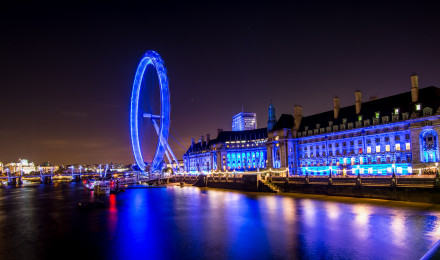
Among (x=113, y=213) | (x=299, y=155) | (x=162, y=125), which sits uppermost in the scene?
(x=162, y=125)

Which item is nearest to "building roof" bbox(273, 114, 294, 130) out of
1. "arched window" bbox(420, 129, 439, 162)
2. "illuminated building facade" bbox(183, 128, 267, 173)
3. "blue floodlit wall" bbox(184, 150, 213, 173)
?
"illuminated building facade" bbox(183, 128, 267, 173)

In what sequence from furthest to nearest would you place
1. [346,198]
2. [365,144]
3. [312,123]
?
[312,123] < [365,144] < [346,198]

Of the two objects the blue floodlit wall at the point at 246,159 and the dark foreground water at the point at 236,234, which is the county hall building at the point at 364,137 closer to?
the dark foreground water at the point at 236,234

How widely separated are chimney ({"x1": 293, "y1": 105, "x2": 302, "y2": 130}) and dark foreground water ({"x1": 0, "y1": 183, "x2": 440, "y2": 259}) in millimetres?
62621

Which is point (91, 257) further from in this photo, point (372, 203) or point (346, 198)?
point (346, 198)

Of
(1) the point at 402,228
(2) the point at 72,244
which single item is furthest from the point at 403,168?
(2) the point at 72,244

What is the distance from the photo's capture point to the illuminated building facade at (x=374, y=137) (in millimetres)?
64294

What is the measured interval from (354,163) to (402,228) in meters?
56.4

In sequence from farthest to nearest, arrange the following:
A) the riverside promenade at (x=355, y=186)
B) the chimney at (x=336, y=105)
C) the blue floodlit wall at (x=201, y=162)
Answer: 1. the blue floodlit wall at (x=201, y=162)
2. the chimney at (x=336, y=105)
3. the riverside promenade at (x=355, y=186)

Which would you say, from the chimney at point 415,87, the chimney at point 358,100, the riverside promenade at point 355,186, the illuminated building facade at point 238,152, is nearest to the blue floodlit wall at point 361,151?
the chimney at point 358,100

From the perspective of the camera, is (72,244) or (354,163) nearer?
(72,244)

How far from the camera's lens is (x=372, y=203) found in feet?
140

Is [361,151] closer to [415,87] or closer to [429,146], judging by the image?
[429,146]

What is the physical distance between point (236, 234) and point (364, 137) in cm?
6024
